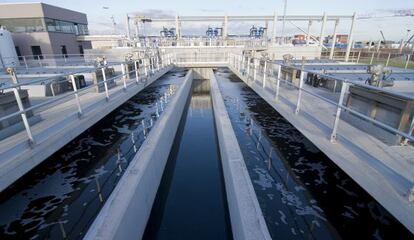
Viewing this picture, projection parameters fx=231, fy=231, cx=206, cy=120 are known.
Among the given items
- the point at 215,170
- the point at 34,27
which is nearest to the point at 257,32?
the point at 34,27

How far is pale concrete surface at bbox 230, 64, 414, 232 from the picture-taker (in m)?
2.26

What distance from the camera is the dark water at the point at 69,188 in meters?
3.01

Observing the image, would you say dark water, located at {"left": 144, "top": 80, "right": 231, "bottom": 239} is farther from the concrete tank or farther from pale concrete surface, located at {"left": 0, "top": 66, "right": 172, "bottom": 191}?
the concrete tank

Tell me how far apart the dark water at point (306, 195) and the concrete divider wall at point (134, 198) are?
181cm

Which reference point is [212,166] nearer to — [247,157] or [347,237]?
[247,157]

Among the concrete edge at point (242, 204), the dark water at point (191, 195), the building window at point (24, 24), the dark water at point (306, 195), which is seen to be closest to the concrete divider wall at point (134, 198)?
the dark water at point (191, 195)

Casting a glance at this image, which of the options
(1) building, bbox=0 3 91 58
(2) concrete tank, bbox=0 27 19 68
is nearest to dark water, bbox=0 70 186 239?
(2) concrete tank, bbox=0 27 19 68

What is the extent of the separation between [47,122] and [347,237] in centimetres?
523

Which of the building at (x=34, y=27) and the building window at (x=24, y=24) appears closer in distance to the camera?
the building at (x=34, y=27)

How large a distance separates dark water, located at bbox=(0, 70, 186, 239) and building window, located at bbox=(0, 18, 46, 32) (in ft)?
92.2

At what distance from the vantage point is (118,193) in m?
3.08

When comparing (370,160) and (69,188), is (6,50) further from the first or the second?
(370,160)

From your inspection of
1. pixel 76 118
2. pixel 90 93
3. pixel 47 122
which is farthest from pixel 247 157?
pixel 90 93

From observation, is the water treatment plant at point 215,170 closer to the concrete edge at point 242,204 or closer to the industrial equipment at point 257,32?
the concrete edge at point 242,204
